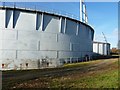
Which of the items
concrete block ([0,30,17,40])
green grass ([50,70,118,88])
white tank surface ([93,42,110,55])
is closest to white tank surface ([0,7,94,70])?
concrete block ([0,30,17,40])

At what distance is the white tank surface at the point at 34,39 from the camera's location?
87.1ft

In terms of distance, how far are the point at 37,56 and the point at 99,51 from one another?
132ft

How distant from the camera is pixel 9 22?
2700 centimetres

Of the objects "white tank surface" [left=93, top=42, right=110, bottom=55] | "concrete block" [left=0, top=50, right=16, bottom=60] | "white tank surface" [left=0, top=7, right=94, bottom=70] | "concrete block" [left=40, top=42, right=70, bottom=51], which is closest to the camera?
"concrete block" [left=0, top=50, right=16, bottom=60]

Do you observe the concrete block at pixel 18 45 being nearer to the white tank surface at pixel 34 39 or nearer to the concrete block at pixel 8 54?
the white tank surface at pixel 34 39

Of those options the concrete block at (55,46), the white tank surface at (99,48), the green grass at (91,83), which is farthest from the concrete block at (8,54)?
the white tank surface at (99,48)

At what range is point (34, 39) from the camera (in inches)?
1118

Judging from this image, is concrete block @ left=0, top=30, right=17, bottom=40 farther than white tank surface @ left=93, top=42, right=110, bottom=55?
No

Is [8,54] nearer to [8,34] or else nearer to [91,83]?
[8,34]

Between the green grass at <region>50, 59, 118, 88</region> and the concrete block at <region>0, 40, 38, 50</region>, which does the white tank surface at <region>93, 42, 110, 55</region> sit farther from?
the green grass at <region>50, 59, 118, 88</region>

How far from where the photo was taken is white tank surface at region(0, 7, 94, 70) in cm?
2655

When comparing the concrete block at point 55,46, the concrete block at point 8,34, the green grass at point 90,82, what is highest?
the concrete block at point 8,34

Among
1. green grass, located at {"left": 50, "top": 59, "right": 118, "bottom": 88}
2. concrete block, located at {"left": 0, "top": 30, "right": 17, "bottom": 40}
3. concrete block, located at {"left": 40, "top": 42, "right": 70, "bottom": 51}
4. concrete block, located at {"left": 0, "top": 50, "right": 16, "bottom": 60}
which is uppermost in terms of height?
concrete block, located at {"left": 0, "top": 30, "right": 17, "bottom": 40}

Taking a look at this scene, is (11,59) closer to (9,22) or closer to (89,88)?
(9,22)
